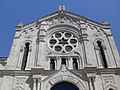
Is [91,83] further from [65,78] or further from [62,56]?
[62,56]

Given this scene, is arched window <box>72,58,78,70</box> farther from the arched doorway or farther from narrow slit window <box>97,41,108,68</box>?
narrow slit window <box>97,41,108,68</box>

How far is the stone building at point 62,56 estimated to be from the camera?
1736 cm

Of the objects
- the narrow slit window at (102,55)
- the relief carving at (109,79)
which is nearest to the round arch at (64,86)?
the relief carving at (109,79)

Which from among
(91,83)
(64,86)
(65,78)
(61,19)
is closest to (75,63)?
(65,78)

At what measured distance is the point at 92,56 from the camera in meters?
19.8

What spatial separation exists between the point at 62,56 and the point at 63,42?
2.44m

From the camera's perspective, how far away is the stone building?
57.0 ft

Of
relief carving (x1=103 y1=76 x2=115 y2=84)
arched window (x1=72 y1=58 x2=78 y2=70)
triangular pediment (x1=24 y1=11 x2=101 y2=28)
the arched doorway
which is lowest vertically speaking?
the arched doorway

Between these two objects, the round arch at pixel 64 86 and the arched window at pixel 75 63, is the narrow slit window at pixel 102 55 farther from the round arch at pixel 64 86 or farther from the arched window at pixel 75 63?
the round arch at pixel 64 86

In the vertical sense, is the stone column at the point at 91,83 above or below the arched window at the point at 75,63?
below

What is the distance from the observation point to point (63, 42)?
72.1ft

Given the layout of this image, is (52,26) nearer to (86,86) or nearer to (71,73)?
(71,73)

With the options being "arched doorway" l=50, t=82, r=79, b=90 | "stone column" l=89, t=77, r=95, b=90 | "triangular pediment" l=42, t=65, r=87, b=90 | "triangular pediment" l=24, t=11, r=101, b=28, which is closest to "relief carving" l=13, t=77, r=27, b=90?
"triangular pediment" l=42, t=65, r=87, b=90

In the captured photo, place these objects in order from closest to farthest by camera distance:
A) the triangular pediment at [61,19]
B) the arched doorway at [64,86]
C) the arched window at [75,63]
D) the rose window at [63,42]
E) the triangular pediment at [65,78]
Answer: the triangular pediment at [65,78]
the arched doorway at [64,86]
the arched window at [75,63]
the rose window at [63,42]
the triangular pediment at [61,19]
